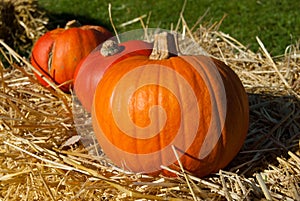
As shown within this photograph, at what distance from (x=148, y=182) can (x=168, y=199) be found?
20cm

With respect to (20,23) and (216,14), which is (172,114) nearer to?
(20,23)

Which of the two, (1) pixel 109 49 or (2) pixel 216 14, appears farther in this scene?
(2) pixel 216 14

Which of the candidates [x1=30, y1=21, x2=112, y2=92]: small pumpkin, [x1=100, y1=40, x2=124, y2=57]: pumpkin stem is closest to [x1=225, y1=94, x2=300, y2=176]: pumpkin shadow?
[x1=100, y1=40, x2=124, y2=57]: pumpkin stem

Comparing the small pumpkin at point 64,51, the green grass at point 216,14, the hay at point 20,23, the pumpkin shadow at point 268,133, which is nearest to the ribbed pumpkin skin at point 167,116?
the pumpkin shadow at point 268,133

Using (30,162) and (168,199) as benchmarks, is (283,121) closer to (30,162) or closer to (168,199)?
(168,199)

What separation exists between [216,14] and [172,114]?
397cm

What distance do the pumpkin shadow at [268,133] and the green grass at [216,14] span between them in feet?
6.34

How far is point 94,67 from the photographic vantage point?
2809 mm

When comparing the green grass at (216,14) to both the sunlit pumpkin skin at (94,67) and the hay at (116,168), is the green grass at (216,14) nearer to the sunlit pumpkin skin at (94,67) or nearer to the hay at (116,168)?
the hay at (116,168)

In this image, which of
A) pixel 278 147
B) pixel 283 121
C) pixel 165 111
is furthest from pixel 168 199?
pixel 283 121

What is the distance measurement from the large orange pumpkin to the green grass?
2.73 m

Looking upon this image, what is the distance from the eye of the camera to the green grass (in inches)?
205

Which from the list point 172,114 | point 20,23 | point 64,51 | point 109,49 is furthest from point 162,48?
point 20,23

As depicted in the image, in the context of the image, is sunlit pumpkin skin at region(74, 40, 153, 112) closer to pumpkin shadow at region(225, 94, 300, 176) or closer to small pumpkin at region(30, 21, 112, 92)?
small pumpkin at region(30, 21, 112, 92)
